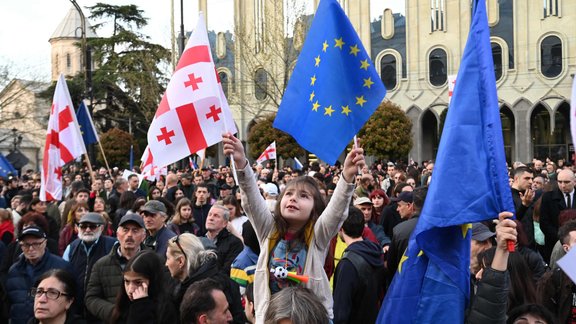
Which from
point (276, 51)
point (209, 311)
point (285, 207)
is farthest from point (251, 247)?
point (276, 51)

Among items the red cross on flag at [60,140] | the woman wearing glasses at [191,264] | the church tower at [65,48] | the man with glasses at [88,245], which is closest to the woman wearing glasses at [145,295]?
the woman wearing glasses at [191,264]

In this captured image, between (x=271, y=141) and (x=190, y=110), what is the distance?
32429 mm

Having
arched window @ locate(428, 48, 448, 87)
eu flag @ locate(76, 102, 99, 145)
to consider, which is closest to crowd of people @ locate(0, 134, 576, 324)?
eu flag @ locate(76, 102, 99, 145)

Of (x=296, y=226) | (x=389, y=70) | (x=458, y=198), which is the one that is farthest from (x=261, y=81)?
(x=458, y=198)

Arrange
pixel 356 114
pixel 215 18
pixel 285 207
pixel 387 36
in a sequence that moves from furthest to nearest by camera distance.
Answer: pixel 215 18
pixel 387 36
pixel 356 114
pixel 285 207

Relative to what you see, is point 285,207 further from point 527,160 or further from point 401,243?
point 527,160

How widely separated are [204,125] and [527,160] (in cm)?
4135

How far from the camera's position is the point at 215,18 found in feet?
167

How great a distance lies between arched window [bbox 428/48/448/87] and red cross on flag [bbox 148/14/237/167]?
131ft

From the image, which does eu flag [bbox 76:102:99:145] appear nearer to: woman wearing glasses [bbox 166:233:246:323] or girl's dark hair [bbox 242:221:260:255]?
Answer: girl's dark hair [bbox 242:221:260:255]

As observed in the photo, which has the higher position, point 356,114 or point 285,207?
point 356,114

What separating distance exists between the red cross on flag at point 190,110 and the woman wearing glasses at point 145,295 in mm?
1658

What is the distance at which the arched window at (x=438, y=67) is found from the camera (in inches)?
1774

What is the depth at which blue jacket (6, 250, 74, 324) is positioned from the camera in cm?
604
